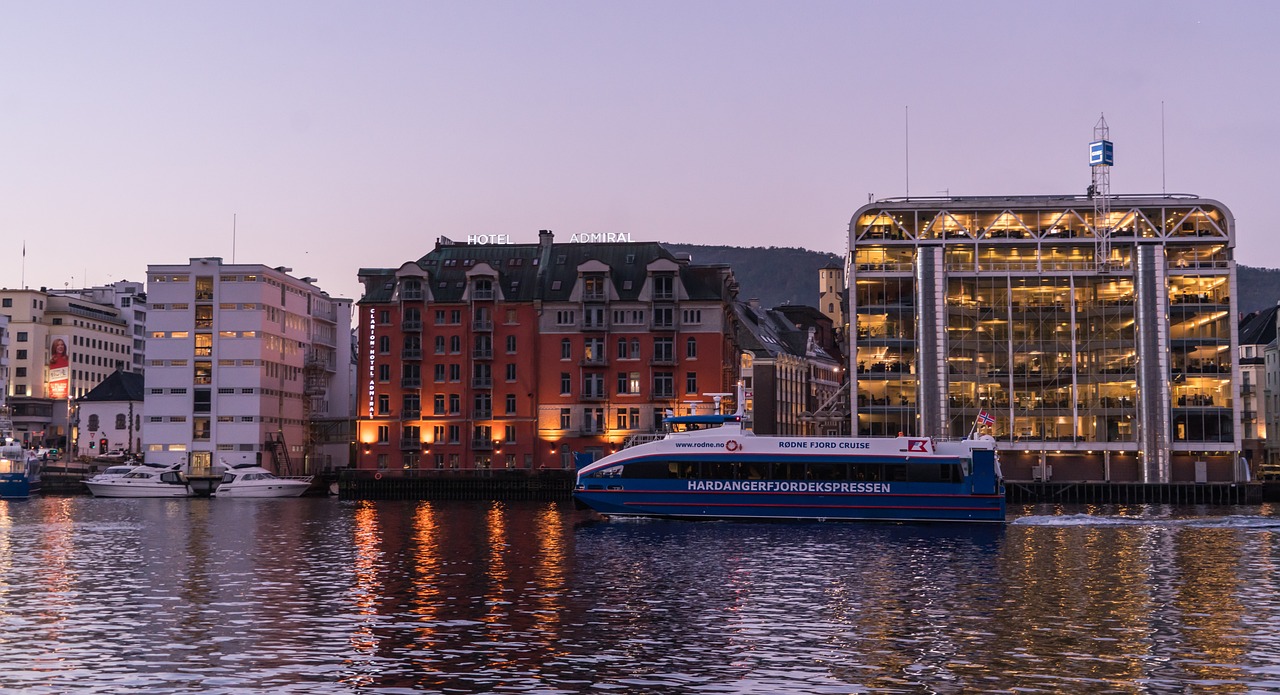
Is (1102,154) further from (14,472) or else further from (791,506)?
(14,472)

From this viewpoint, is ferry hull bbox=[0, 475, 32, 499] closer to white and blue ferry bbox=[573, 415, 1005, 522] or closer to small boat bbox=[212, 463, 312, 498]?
small boat bbox=[212, 463, 312, 498]

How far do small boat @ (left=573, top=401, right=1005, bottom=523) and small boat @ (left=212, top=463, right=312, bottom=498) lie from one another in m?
58.7

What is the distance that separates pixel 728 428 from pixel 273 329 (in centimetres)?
8356

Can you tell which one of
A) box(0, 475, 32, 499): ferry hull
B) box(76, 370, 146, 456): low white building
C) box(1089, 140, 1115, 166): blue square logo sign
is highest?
box(1089, 140, 1115, 166): blue square logo sign

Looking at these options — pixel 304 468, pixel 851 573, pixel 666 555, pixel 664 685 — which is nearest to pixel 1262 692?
pixel 664 685

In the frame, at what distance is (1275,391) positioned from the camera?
564 feet

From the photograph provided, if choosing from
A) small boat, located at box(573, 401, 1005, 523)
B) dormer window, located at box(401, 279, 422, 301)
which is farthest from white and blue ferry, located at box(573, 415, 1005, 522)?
dormer window, located at box(401, 279, 422, 301)

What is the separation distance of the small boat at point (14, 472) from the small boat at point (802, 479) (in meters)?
70.4

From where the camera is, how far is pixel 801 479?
265 ft

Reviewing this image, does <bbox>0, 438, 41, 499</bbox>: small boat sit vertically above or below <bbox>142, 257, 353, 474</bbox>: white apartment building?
below

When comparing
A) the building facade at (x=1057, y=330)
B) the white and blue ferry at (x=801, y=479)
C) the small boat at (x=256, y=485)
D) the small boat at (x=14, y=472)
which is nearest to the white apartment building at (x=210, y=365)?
the small boat at (x=256, y=485)

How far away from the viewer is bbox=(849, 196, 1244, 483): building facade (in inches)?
4924

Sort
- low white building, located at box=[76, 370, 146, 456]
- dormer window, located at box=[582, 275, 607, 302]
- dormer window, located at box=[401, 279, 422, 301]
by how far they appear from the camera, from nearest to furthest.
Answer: dormer window, located at box=[582, 275, 607, 302] → dormer window, located at box=[401, 279, 422, 301] → low white building, located at box=[76, 370, 146, 456]

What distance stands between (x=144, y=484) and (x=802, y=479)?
250 ft
